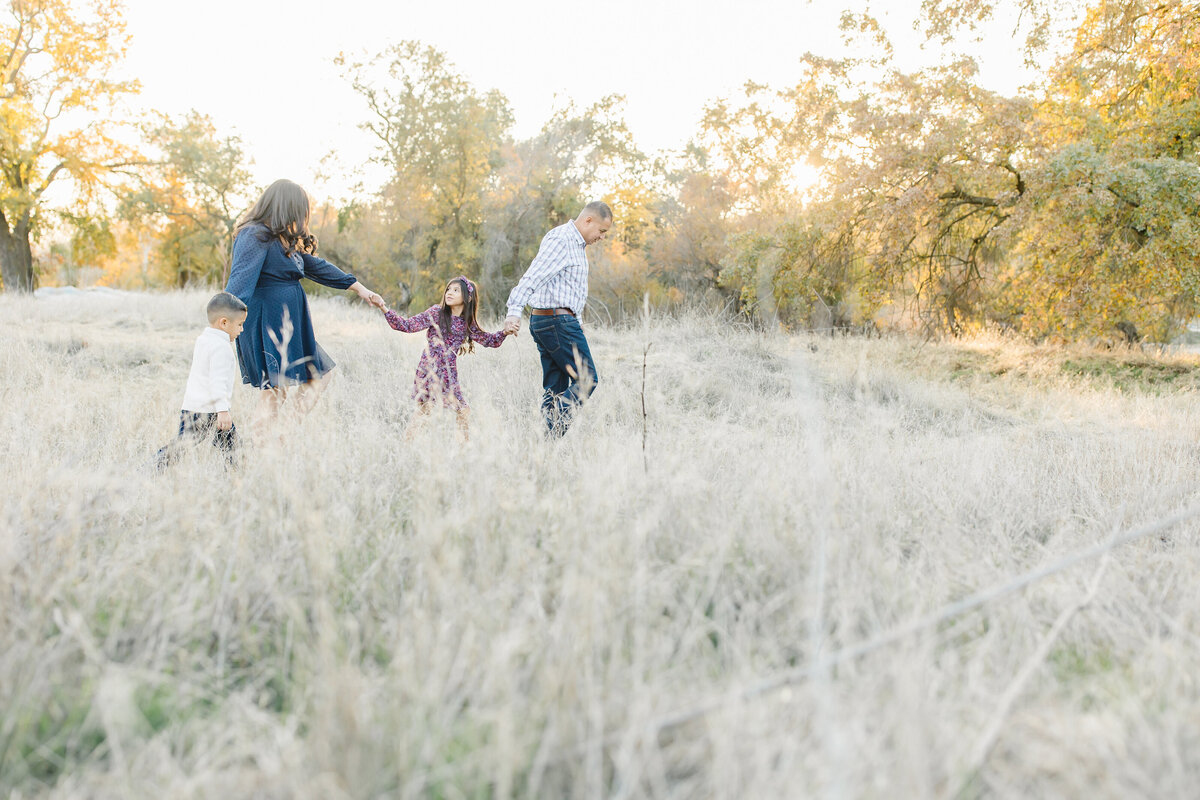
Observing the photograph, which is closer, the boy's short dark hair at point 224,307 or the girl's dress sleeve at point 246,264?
the boy's short dark hair at point 224,307

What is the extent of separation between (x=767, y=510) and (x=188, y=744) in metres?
2.09

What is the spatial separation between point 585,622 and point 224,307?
9.93 feet

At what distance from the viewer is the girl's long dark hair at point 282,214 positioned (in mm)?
4047

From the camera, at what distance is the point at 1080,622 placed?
2.24 meters

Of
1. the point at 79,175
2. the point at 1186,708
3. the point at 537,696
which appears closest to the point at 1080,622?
the point at 1186,708

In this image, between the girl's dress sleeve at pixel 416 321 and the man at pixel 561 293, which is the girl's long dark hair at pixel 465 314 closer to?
the girl's dress sleeve at pixel 416 321

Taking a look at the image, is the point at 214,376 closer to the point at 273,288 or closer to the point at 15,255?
the point at 273,288

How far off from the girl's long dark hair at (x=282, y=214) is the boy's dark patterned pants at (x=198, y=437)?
3.61 feet

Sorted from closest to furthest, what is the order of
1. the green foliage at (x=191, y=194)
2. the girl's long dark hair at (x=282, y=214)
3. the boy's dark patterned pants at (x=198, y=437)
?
1. the boy's dark patterned pants at (x=198, y=437)
2. the girl's long dark hair at (x=282, y=214)
3. the green foliage at (x=191, y=194)

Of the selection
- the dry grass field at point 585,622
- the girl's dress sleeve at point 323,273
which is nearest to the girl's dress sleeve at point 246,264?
the girl's dress sleeve at point 323,273

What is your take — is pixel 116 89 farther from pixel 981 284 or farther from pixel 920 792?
pixel 920 792

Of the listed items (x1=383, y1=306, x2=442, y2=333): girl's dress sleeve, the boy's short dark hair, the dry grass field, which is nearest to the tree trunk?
the dry grass field

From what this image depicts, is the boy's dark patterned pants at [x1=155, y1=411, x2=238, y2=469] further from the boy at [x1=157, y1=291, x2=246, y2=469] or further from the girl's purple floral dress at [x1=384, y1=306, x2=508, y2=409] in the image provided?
the girl's purple floral dress at [x1=384, y1=306, x2=508, y2=409]

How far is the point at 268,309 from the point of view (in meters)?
4.12
